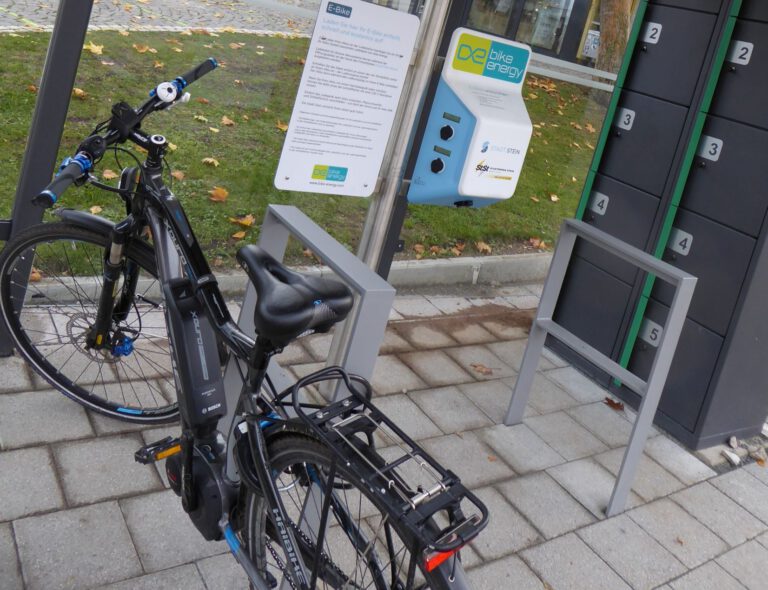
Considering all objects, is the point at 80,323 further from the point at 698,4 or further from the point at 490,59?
the point at 698,4

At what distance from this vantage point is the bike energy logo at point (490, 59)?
12.0 feet

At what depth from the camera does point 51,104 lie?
3.30 metres

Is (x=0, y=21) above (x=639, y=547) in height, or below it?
above

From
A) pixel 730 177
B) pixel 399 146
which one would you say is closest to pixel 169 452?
pixel 399 146

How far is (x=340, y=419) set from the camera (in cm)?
208

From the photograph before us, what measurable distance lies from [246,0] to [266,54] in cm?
28

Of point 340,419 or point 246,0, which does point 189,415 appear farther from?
point 246,0

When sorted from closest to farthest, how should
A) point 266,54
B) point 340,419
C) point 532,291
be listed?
point 340,419 < point 266,54 < point 532,291

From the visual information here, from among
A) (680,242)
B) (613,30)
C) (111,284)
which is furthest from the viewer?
(613,30)

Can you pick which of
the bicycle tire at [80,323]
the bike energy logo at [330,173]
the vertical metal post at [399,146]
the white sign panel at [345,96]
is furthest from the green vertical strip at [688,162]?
the bicycle tire at [80,323]

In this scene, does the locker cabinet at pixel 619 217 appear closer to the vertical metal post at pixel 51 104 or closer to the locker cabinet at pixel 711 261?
the locker cabinet at pixel 711 261

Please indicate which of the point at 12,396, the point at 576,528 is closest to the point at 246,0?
the point at 12,396

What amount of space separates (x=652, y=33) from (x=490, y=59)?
1.24 meters

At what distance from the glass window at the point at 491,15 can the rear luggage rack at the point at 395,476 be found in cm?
225
